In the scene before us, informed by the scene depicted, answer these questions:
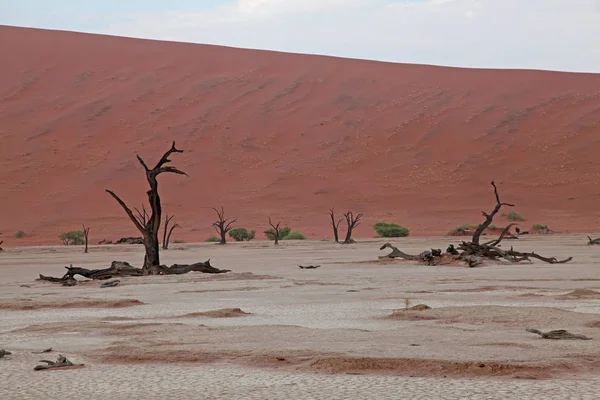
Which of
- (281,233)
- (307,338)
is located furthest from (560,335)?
(281,233)

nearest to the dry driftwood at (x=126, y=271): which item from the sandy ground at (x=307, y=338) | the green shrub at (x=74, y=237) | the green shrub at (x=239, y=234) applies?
Result: the sandy ground at (x=307, y=338)

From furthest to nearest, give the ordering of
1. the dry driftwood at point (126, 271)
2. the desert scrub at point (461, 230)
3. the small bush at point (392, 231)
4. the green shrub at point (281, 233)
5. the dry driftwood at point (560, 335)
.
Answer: the green shrub at point (281, 233), the small bush at point (392, 231), the desert scrub at point (461, 230), the dry driftwood at point (126, 271), the dry driftwood at point (560, 335)

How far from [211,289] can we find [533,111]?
172ft

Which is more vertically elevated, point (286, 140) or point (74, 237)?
point (286, 140)

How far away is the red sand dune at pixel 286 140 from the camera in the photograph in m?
50.5

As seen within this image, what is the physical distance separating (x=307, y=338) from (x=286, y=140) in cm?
5211

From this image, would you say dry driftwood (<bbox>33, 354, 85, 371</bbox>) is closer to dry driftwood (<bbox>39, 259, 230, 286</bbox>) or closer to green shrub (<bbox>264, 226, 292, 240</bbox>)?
dry driftwood (<bbox>39, 259, 230, 286</bbox>)

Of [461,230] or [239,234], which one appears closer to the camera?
[461,230]

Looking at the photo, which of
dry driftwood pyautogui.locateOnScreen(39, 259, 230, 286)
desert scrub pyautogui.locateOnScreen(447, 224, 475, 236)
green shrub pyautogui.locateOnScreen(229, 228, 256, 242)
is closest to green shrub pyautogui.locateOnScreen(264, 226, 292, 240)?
A: green shrub pyautogui.locateOnScreen(229, 228, 256, 242)

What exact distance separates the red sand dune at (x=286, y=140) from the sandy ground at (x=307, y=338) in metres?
30.2

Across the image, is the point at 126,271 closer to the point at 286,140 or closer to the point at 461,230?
the point at 461,230

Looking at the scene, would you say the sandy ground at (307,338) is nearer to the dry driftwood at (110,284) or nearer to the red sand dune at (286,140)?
the dry driftwood at (110,284)

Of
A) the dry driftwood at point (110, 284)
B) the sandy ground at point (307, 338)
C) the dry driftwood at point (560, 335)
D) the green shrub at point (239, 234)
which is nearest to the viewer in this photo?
the sandy ground at point (307, 338)

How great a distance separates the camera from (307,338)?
27.2 ft
